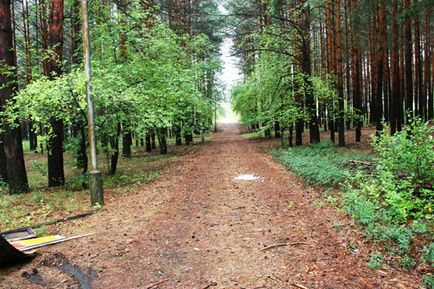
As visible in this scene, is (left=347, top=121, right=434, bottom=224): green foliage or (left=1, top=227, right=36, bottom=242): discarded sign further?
(left=1, top=227, right=36, bottom=242): discarded sign

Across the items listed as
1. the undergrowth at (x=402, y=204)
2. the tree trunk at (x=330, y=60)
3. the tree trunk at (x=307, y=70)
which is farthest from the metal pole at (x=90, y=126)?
the tree trunk at (x=330, y=60)

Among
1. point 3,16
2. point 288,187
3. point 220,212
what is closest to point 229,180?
point 288,187

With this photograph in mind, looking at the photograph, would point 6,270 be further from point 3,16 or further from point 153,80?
point 153,80

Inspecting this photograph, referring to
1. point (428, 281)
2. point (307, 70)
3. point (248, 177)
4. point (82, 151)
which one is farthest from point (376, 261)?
point (307, 70)

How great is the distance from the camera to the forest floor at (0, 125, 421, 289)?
4.14 metres

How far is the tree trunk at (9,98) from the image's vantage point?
9656 millimetres

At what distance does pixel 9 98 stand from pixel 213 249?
843 centimetres

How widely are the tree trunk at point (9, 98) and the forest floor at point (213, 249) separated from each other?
4.06m

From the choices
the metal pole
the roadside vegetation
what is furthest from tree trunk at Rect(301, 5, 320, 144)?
the metal pole

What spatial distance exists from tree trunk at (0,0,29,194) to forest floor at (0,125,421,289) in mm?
4064

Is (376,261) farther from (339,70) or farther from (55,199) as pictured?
(339,70)

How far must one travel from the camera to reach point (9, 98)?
32.1 feet

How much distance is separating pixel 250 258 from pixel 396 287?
A: 1892mm

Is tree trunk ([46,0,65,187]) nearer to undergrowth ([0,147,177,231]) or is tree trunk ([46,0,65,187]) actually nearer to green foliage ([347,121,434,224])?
undergrowth ([0,147,177,231])
